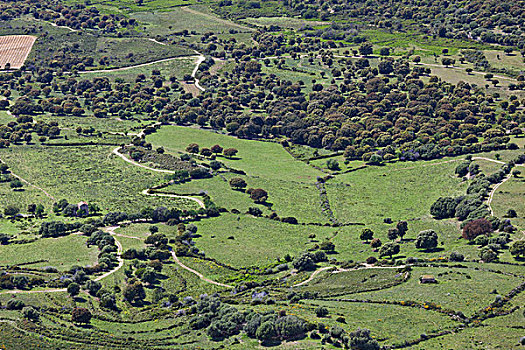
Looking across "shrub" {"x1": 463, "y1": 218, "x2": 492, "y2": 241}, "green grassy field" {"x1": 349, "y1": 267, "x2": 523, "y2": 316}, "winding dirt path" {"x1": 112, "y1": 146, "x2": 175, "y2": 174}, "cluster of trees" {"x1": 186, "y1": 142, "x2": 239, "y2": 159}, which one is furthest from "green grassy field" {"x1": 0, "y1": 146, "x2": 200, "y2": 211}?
"green grassy field" {"x1": 349, "y1": 267, "x2": 523, "y2": 316}

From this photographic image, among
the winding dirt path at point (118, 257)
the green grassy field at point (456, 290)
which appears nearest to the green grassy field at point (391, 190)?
the green grassy field at point (456, 290)

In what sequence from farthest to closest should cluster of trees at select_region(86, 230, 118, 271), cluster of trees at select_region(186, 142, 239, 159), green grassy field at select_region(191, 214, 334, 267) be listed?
1. cluster of trees at select_region(186, 142, 239, 159)
2. green grassy field at select_region(191, 214, 334, 267)
3. cluster of trees at select_region(86, 230, 118, 271)

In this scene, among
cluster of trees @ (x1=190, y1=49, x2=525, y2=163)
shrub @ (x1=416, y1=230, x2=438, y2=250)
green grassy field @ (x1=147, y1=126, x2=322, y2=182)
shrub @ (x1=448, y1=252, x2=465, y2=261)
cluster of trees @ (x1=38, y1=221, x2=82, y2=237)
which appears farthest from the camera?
cluster of trees @ (x1=190, y1=49, x2=525, y2=163)

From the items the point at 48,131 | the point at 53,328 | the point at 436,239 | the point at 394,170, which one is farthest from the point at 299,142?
the point at 53,328

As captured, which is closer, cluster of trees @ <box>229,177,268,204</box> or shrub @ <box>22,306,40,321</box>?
shrub @ <box>22,306,40,321</box>

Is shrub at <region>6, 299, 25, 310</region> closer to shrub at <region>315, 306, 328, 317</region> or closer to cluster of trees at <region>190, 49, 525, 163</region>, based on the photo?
shrub at <region>315, 306, 328, 317</region>

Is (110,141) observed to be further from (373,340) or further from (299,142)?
(373,340)

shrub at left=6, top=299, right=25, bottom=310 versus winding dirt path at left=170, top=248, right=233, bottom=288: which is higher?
shrub at left=6, top=299, right=25, bottom=310

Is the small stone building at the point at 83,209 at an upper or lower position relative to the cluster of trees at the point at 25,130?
upper

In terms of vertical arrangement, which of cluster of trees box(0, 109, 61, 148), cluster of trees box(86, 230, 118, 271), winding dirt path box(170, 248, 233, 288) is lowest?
cluster of trees box(0, 109, 61, 148)

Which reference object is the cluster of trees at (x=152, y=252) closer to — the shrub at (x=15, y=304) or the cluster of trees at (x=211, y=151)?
the shrub at (x=15, y=304)

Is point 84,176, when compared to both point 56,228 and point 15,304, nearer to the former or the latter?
point 56,228
